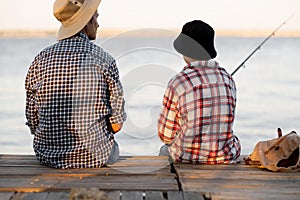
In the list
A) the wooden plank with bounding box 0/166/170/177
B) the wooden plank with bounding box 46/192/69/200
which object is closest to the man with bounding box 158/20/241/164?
the wooden plank with bounding box 0/166/170/177

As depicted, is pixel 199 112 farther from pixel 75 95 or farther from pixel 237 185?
pixel 75 95

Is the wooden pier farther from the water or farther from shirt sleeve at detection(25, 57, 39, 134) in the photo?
the water

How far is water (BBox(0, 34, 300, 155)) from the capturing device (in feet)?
11.3

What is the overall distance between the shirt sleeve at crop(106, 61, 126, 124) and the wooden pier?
0.27 metres

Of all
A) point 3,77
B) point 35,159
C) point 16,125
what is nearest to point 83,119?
point 35,159

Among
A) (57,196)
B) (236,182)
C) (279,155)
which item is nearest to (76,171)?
(57,196)

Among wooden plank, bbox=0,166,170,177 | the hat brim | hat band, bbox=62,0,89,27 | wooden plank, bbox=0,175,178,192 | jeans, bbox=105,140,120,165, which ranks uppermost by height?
hat band, bbox=62,0,89,27

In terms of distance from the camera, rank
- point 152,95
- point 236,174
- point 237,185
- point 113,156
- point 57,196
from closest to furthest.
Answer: point 57,196
point 237,185
point 236,174
point 113,156
point 152,95

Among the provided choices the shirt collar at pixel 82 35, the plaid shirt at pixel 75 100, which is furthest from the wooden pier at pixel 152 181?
the shirt collar at pixel 82 35

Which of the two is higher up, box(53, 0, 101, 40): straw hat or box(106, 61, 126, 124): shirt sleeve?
box(53, 0, 101, 40): straw hat

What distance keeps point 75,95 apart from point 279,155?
112 centimetres

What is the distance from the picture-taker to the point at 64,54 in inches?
122

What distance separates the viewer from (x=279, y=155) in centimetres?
318

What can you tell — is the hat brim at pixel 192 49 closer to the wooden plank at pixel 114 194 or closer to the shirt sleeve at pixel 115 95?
the shirt sleeve at pixel 115 95
